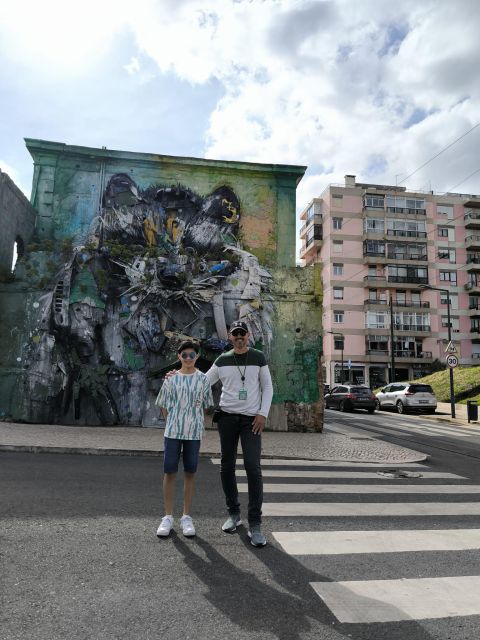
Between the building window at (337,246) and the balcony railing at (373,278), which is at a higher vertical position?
the building window at (337,246)

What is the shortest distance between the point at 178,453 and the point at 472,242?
57890 mm

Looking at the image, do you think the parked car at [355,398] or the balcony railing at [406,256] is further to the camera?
the balcony railing at [406,256]

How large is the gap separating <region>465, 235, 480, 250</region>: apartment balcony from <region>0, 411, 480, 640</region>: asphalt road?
54.8m

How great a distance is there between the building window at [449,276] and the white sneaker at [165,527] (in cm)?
5591

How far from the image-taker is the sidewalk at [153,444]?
909 cm

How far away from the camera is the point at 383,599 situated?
3047 millimetres

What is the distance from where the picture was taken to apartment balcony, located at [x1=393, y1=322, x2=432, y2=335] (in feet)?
171

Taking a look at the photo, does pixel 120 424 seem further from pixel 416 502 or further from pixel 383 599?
pixel 383 599

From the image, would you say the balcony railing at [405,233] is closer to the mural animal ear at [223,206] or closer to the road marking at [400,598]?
the mural animal ear at [223,206]

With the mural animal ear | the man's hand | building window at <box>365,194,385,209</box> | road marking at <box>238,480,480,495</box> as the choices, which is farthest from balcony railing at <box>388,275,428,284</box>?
the man's hand

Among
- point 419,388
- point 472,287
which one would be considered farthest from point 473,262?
point 419,388

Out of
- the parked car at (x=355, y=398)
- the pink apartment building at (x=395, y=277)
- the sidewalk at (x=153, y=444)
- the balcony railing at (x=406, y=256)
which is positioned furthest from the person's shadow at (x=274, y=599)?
the balcony railing at (x=406, y=256)

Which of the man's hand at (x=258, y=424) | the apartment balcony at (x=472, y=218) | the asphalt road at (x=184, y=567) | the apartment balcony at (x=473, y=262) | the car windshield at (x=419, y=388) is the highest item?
the apartment balcony at (x=472, y=218)


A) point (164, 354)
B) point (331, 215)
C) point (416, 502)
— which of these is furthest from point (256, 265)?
point (331, 215)
